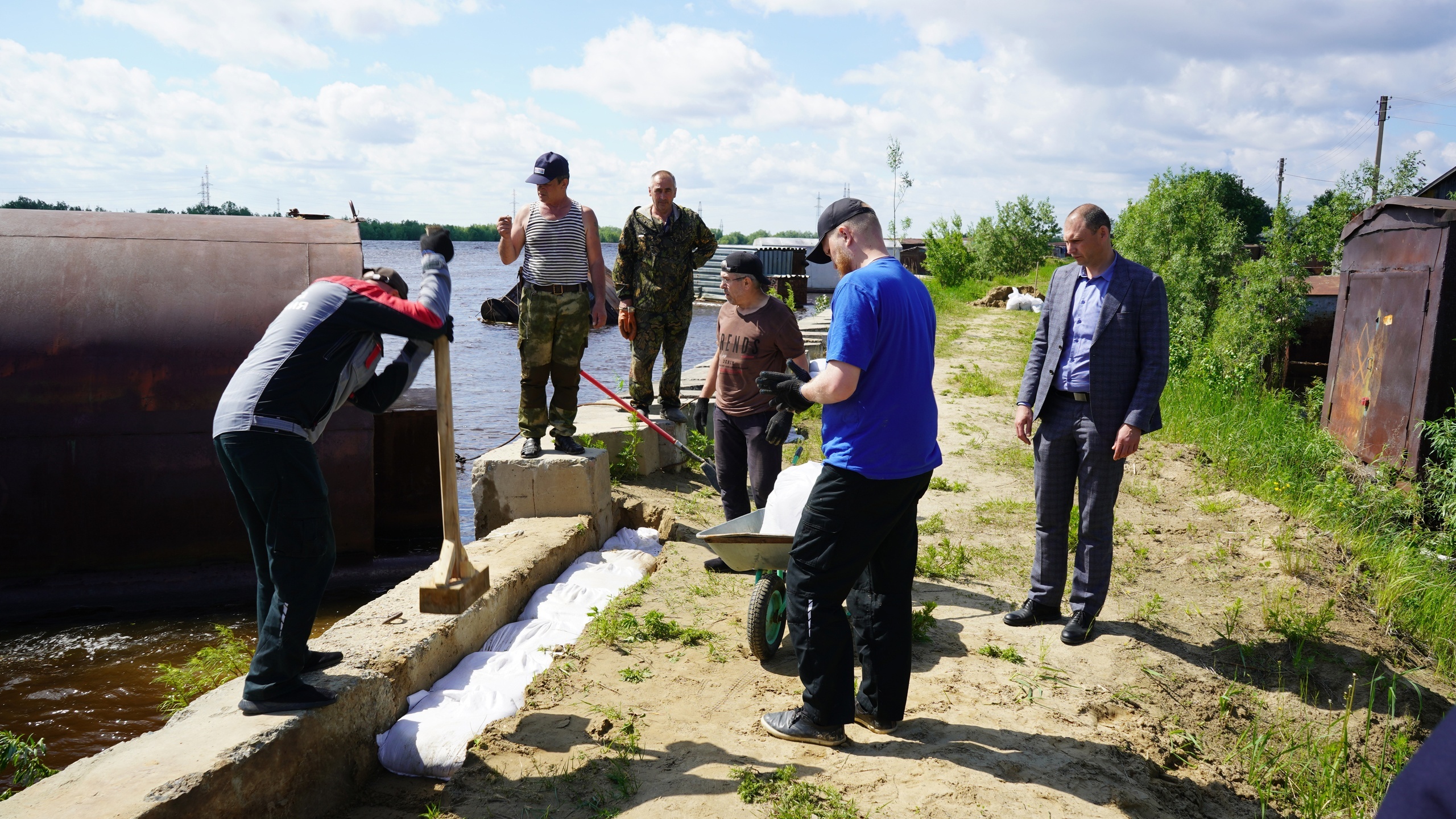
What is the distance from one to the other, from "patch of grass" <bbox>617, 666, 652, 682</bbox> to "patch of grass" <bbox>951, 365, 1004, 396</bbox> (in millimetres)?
8632

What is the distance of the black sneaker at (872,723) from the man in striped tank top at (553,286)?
9.78 ft

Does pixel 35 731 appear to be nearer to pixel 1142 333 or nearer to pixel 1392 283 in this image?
pixel 1142 333

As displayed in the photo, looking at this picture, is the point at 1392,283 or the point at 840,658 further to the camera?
the point at 1392,283

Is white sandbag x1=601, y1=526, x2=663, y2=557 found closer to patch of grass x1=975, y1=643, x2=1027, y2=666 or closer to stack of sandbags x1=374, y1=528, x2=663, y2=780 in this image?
stack of sandbags x1=374, y1=528, x2=663, y2=780

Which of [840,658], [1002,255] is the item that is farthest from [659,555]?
[1002,255]

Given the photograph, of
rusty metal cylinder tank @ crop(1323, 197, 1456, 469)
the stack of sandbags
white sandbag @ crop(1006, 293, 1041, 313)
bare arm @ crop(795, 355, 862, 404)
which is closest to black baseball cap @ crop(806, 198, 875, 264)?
bare arm @ crop(795, 355, 862, 404)

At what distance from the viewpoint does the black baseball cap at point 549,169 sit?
5809 mm

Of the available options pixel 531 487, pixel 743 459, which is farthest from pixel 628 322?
pixel 743 459

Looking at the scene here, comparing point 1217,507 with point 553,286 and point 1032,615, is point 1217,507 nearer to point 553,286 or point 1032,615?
point 1032,615

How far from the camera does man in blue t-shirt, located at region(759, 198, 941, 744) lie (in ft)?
10.8

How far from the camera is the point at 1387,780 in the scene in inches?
138

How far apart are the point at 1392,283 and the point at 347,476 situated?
833cm

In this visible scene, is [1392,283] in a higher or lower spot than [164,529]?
higher

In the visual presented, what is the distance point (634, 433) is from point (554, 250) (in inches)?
75.7
